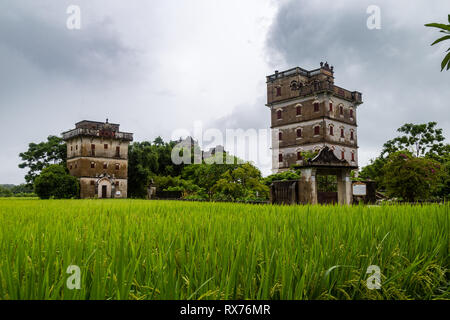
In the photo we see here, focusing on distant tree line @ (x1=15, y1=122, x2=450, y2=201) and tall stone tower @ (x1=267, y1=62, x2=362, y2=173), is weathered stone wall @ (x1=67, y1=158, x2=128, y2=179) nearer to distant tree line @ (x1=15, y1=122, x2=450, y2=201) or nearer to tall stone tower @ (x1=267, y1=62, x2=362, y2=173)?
distant tree line @ (x1=15, y1=122, x2=450, y2=201)

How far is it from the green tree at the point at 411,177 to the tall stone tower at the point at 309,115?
19.0 metres

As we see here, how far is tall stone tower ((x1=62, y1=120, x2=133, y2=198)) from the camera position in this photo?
37.8 meters

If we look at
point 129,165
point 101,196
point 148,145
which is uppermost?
point 148,145

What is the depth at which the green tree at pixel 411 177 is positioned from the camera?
13.0 metres

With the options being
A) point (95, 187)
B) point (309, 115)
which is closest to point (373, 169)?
point (309, 115)

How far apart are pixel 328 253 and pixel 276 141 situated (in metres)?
35.4

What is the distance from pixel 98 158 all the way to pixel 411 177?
35.2 m

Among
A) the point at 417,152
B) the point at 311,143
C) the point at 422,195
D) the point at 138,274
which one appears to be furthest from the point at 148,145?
the point at 138,274

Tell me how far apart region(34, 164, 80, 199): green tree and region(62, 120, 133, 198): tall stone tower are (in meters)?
1.90
